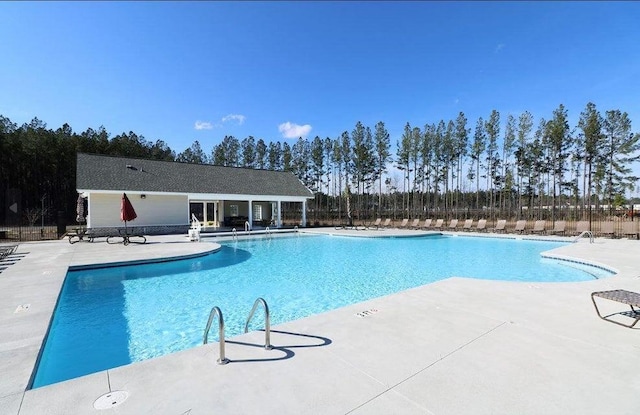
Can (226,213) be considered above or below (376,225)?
above

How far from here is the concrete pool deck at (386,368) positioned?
7.48 ft

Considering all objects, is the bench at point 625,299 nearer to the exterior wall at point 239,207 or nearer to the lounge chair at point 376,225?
the lounge chair at point 376,225

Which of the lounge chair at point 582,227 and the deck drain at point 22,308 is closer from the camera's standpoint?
the deck drain at point 22,308

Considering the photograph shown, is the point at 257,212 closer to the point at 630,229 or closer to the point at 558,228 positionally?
the point at 558,228

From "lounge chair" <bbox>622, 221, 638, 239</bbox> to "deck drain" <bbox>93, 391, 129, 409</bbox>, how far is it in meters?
20.2

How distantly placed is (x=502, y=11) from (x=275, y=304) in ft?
39.6

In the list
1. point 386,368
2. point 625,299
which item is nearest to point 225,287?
point 386,368

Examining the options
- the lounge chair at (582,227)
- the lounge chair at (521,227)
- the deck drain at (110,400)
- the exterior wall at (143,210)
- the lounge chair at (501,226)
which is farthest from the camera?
the lounge chair at (501,226)

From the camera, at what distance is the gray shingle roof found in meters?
17.1

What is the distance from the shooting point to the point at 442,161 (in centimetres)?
3462

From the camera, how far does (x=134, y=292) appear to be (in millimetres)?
7047

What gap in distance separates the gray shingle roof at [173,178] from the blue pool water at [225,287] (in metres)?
8.06

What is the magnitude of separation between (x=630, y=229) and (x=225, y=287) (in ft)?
60.4

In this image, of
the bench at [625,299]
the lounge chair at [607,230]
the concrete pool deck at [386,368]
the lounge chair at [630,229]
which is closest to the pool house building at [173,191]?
the concrete pool deck at [386,368]
